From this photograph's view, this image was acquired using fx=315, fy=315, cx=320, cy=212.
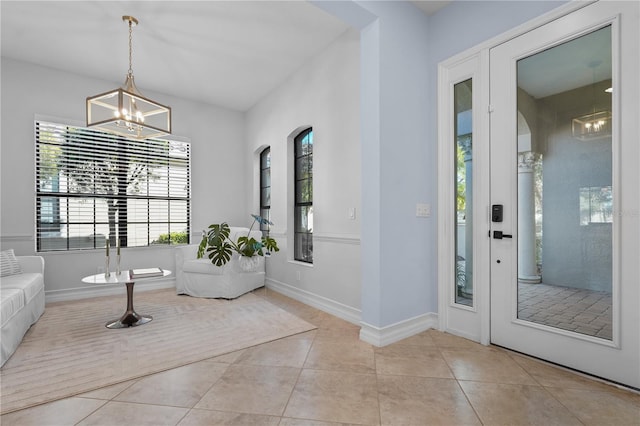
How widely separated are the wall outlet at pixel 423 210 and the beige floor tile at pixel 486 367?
1.16 metres

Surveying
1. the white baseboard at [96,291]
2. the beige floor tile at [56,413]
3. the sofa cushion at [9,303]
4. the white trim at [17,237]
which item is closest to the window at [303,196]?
the white baseboard at [96,291]

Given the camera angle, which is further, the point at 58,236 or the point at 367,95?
the point at 58,236

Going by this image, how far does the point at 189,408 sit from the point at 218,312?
6.13ft

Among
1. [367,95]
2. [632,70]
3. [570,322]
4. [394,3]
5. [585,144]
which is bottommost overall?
[570,322]

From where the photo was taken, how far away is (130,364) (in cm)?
227

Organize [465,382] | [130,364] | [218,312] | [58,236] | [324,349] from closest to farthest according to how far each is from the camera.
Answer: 1. [465,382]
2. [130,364]
3. [324,349]
4. [218,312]
5. [58,236]

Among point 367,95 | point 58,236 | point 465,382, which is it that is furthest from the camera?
point 58,236

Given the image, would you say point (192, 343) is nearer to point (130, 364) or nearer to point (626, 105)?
point (130, 364)

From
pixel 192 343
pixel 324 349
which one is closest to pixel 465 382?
pixel 324 349

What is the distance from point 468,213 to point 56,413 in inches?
122

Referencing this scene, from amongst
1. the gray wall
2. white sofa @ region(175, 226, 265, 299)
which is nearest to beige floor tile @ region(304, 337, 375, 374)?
the gray wall

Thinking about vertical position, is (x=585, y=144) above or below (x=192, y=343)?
above

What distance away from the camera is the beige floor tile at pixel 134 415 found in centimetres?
161

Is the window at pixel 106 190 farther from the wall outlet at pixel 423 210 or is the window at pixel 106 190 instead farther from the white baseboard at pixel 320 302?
the wall outlet at pixel 423 210
